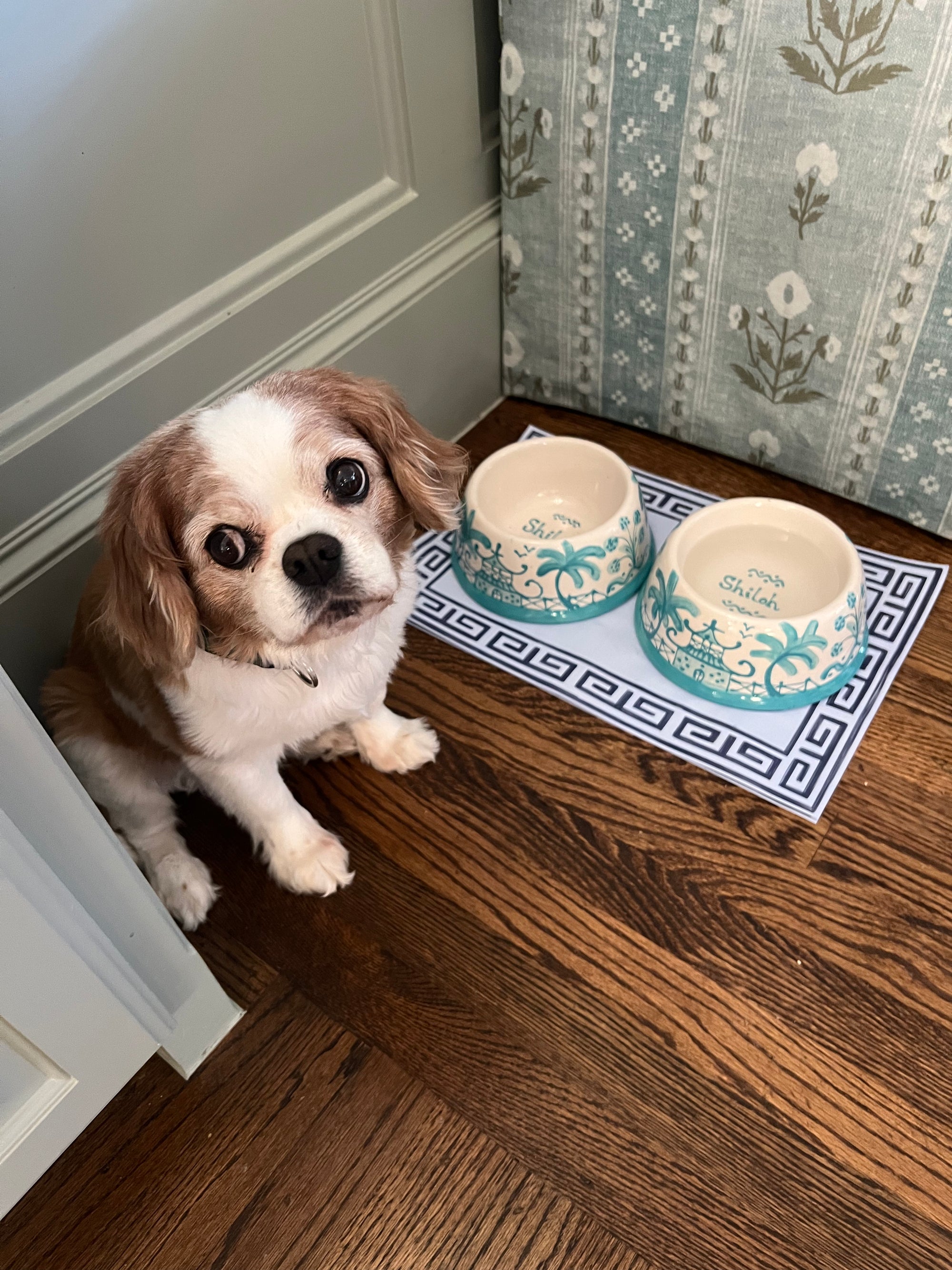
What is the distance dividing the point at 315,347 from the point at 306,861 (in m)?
0.79

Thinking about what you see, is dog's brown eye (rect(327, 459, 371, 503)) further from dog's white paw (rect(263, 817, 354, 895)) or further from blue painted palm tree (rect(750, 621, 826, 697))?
blue painted palm tree (rect(750, 621, 826, 697))

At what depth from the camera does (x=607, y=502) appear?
1.48 metres

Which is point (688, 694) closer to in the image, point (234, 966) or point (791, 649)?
point (791, 649)

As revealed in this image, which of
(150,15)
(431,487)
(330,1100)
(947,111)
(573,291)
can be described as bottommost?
(330,1100)

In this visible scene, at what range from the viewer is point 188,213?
1.16 metres

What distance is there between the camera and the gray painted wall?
39.6 inches

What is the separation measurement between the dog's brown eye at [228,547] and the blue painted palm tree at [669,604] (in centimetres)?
64

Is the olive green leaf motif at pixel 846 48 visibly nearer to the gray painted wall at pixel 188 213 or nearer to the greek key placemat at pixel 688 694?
the gray painted wall at pixel 188 213

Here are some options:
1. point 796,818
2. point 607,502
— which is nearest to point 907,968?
point 796,818

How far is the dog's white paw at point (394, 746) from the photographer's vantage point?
1.28 meters

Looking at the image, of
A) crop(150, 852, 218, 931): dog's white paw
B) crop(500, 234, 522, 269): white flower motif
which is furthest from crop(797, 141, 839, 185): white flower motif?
crop(150, 852, 218, 931): dog's white paw

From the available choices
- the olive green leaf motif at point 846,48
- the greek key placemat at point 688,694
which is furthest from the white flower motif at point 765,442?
the olive green leaf motif at point 846,48

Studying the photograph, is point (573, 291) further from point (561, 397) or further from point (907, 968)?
point (907, 968)

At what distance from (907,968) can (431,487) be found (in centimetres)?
80
